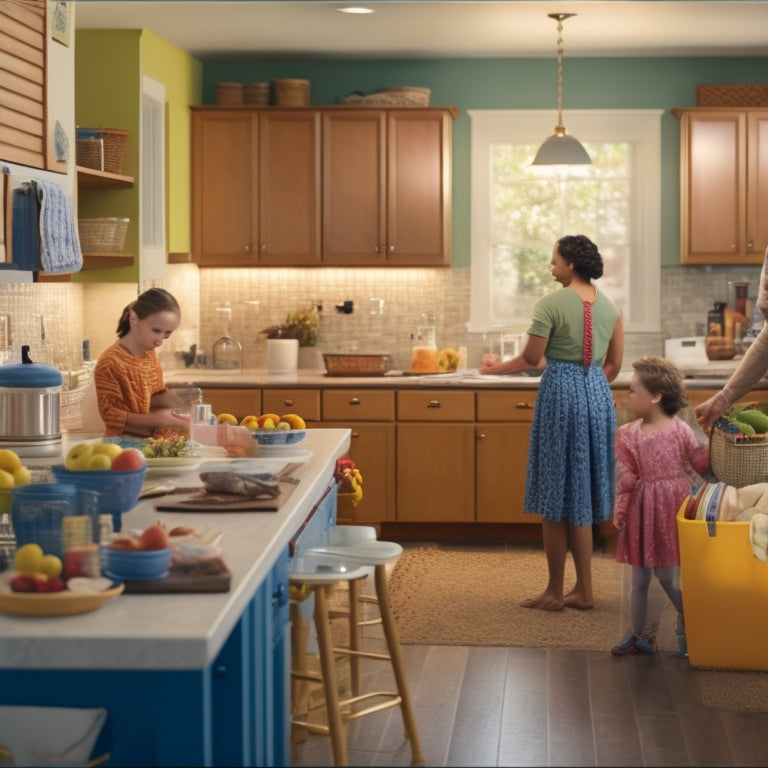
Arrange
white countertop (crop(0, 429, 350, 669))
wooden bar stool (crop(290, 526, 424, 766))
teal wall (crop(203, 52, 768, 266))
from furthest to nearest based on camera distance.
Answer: teal wall (crop(203, 52, 768, 266))
wooden bar stool (crop(290, 526, 424, 766))
white countertop (crop(0, 429, 350, 669))

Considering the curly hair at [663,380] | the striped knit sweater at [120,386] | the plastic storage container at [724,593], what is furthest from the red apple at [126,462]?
the curly hair at [663,380]

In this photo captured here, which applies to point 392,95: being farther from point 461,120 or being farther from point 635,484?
Result: point 635,484

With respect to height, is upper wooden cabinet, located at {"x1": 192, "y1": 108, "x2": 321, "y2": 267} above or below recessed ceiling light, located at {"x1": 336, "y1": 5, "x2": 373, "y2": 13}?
below

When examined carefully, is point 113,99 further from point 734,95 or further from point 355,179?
point 734,95

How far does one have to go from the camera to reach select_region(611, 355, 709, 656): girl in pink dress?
185 inches

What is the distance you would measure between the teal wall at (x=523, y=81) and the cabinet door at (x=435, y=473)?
1484 millimetres

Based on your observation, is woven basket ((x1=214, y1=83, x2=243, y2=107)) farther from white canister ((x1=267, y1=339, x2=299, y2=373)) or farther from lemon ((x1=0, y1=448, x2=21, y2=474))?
lemon ((x1=0, y1=448, x2=21, y2=474))

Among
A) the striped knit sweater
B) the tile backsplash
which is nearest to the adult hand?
the striped knit sweater

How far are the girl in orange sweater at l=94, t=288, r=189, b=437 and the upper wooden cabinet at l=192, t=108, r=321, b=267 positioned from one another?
9.07 ft

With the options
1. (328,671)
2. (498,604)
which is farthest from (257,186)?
(328,671)

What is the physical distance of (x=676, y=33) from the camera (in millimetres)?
6727

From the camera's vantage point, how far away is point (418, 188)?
7.22m

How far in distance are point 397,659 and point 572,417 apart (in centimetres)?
201

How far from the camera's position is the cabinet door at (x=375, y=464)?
6789mm
